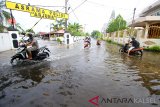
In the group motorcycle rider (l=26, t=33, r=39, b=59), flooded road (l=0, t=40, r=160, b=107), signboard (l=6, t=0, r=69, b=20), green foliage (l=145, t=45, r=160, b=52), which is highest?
signboard (l=6, t=0, r=69, b=20)

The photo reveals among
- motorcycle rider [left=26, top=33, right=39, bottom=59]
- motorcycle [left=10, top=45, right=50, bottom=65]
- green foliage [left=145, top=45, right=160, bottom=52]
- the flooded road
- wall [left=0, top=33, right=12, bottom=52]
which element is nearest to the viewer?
the flooded road

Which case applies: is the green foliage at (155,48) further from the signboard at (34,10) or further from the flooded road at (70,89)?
the signboard at (34,10)

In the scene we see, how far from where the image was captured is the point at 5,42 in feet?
40.8

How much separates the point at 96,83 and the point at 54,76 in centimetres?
183

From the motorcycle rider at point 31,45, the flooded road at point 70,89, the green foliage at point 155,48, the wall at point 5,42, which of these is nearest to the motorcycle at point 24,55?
the motorcycle rider at point 31,45

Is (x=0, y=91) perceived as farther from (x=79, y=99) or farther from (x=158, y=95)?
(x=158, y=95)

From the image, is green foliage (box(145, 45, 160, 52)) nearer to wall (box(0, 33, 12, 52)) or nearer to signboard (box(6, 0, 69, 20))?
signboard (box(6, 0, 69, 20))

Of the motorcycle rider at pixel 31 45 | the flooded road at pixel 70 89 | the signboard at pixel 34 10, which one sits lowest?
the flooded road at pixel 70 89

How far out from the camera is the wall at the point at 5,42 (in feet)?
38.9

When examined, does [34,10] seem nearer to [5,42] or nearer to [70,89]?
[5,42]

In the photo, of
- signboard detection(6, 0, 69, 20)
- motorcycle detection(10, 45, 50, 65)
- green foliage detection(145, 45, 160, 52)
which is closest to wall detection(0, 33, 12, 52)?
signboard detection(6, 0, 69, 20)

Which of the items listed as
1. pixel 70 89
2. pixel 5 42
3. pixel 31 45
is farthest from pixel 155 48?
pixel 5 42

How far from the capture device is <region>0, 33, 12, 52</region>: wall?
11.9 metres

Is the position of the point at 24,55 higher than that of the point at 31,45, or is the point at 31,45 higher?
the point at 31,45
